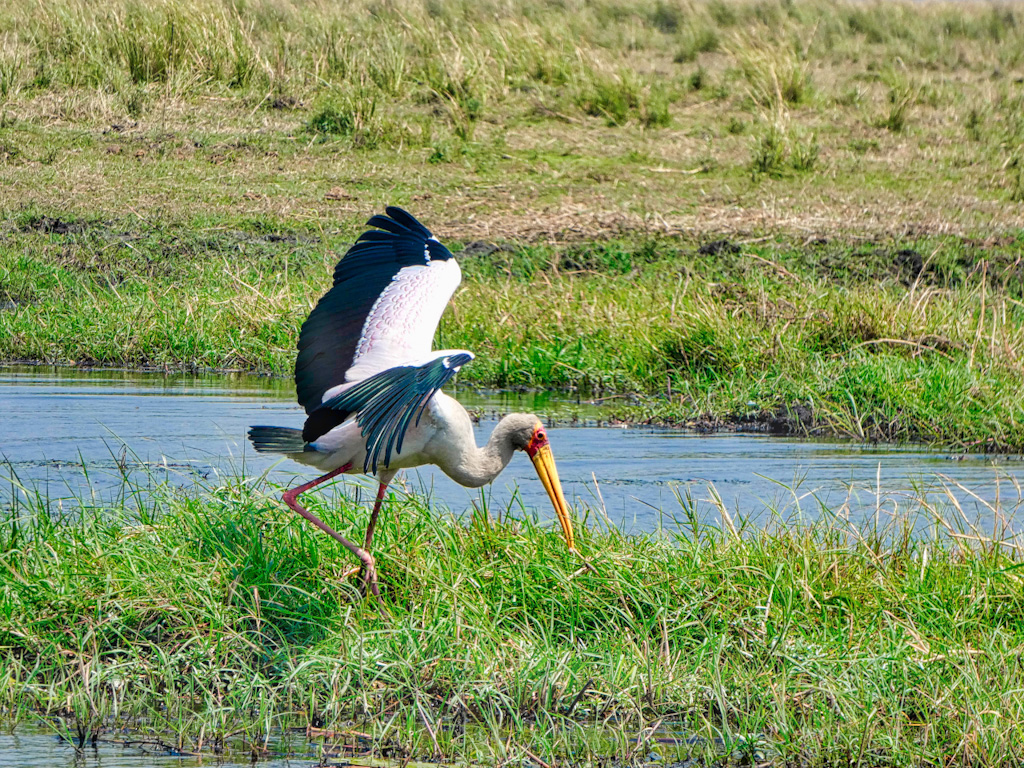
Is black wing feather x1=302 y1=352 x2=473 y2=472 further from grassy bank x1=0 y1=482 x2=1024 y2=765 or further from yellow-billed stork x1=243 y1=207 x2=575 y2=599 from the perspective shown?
grassy bank x1=0 y1=482 x2=1024 y2=765

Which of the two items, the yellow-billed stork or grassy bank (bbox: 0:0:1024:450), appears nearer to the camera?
the yellow-billed stork

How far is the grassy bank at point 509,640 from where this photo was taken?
3766mm

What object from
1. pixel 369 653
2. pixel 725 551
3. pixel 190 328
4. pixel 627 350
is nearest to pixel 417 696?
pixel 369 653

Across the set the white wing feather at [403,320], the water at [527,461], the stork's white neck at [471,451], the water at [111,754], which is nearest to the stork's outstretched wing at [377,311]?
the white wing feather at [403,320]

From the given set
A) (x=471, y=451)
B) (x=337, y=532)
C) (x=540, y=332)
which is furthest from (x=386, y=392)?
(x=540, y=332)

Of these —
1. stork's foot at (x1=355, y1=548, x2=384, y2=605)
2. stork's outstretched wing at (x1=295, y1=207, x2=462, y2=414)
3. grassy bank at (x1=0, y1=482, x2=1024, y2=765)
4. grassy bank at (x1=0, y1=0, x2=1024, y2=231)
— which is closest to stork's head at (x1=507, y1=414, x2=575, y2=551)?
grassy bank at (x1=0, y1=482, x2=1024, y2=765)

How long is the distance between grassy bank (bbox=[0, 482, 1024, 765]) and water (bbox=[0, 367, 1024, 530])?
0.69m

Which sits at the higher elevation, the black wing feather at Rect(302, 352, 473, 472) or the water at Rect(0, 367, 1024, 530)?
the black wing feather at Rect(302, 352, 473, 472)

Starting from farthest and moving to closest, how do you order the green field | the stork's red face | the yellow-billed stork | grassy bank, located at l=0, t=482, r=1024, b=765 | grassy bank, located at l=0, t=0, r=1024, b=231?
grassy bank, located at l=0, t=0, r=1024, b=231 → the stork's red face → the yellow-billed stork → the green field → grassy bank, located at l=0, t=482, r=1024, b=765

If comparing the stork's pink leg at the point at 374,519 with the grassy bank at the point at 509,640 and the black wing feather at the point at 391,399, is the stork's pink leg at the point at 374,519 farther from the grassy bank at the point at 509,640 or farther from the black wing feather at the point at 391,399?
the black wing feather at the point at 391,399

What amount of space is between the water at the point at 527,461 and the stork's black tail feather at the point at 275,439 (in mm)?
657

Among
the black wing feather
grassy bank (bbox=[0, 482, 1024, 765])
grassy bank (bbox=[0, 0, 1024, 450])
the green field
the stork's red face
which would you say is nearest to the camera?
grassy bank (bbox=[0, 482, 1024, 765])

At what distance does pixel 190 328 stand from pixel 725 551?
218 inches

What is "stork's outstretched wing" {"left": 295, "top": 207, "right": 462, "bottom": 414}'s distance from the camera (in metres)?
4.95
